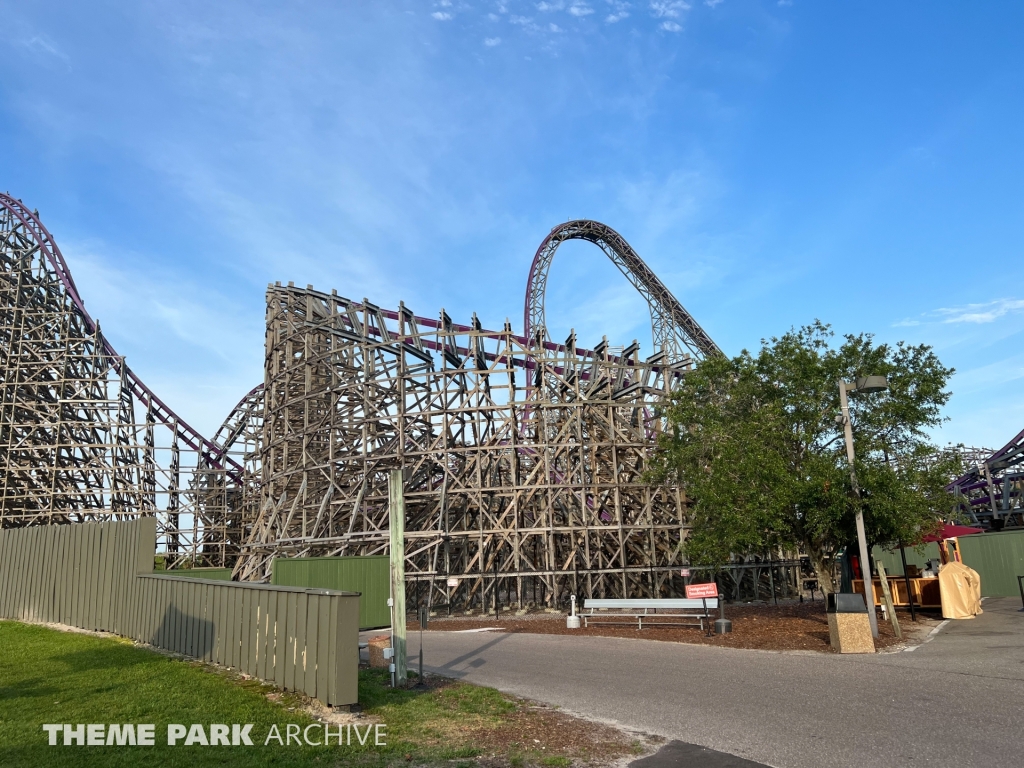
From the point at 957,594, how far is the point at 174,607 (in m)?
16.5

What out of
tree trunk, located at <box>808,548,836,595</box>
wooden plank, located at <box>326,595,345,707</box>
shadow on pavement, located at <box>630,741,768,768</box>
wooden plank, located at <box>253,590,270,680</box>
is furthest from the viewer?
tree trunk, located at <box>808,548,836,595</box>

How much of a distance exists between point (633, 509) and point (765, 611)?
6.20 m

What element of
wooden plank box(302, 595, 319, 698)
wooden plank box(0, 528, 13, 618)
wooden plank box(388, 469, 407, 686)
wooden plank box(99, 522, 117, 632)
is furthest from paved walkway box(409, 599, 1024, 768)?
wooden plank box(0, 528, 13, 618)

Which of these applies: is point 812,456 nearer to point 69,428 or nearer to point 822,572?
point 822,572

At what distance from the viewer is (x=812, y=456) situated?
52.3ft

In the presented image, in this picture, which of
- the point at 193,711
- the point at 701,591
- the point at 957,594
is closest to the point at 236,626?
the point at 193,711

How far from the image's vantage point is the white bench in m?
16.4

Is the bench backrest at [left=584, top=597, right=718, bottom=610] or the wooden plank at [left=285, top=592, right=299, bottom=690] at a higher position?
the wooden plank at [left=285, top=592, right=299, bottom=690]

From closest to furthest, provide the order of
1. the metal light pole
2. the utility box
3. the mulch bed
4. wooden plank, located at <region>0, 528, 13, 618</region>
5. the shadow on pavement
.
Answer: the shadow on pavement → the utility box → the metal light pole → the mulch bed → wooden plank, located at <region>0, 528, 13, 618</region>

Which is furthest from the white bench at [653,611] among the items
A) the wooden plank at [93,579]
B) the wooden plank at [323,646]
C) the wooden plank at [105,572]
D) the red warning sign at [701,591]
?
the wooden plank at [93,579]

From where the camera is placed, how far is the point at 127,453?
33.7m

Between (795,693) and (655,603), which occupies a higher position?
(655,603)

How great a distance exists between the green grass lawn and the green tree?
29.0 ft

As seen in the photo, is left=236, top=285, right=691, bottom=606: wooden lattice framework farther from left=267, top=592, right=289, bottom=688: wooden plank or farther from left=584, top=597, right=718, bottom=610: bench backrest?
left=267, top=592, right=289, bottom=688: wooden plank
